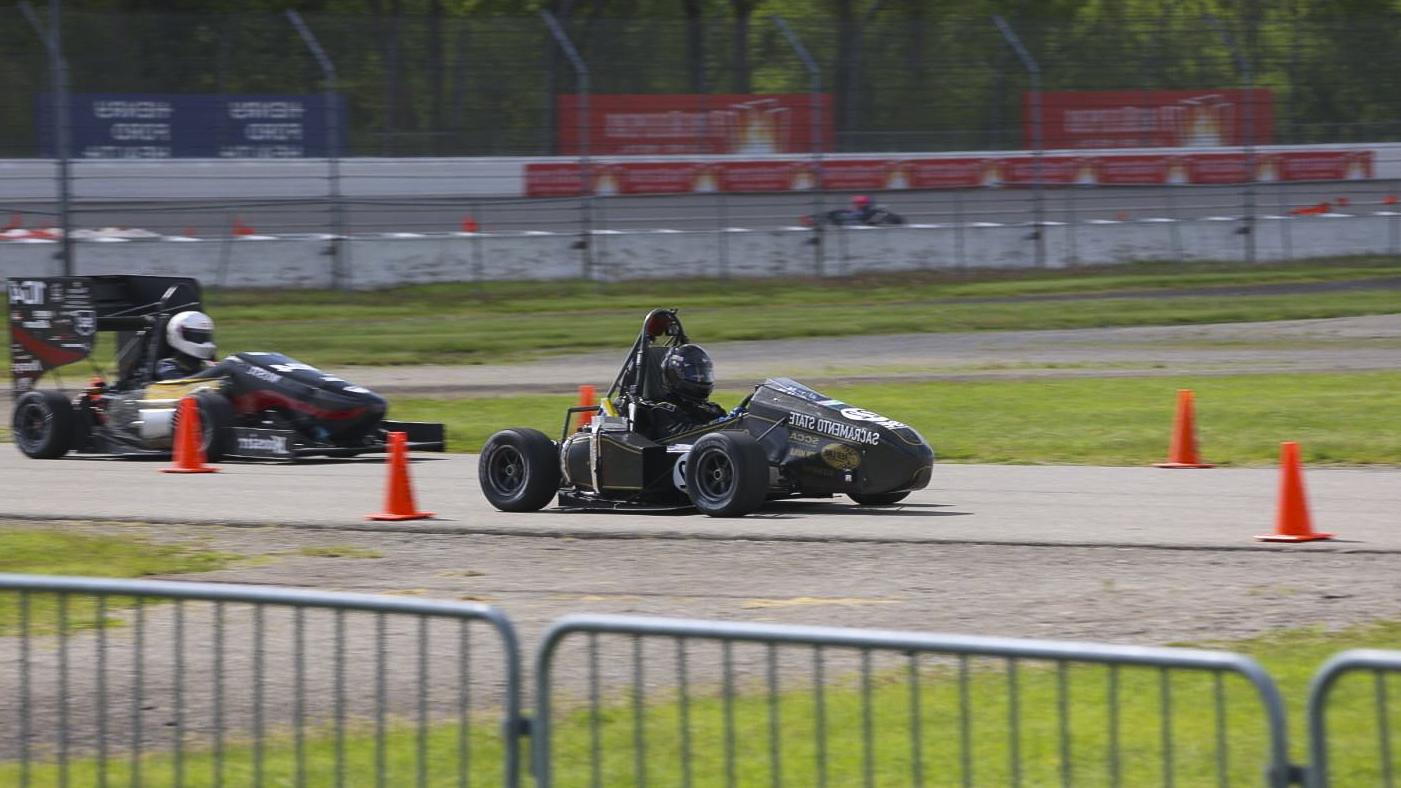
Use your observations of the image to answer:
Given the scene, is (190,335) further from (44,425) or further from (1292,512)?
(1292,512)

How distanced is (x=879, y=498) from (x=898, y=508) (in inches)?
7.5

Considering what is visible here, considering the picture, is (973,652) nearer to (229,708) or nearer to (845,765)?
(845,765)

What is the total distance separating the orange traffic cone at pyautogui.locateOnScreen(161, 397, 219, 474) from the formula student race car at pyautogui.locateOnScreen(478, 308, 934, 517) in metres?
3.95

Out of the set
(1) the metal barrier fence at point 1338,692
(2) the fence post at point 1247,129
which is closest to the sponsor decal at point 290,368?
(1) the metal barrier fence at point 1338,692

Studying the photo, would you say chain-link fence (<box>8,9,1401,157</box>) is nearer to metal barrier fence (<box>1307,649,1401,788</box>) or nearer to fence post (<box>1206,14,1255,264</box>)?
fence post (<box>1206,14,1255,264</box>)

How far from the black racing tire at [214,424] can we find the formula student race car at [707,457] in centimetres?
412

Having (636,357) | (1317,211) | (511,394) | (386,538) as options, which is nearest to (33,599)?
(386,538)

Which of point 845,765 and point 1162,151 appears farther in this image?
point 1162,151

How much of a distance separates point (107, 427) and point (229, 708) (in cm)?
A: 1100

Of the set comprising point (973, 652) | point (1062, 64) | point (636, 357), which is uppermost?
point (1062, 64)

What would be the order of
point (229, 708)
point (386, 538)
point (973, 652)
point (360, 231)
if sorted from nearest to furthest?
point (973, 652), point (229, 708), point (386, 538), point (360, 231)

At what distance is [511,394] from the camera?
21.6 metres

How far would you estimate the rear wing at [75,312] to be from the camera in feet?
58.7

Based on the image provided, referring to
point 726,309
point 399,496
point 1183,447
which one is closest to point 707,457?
point 399,496
